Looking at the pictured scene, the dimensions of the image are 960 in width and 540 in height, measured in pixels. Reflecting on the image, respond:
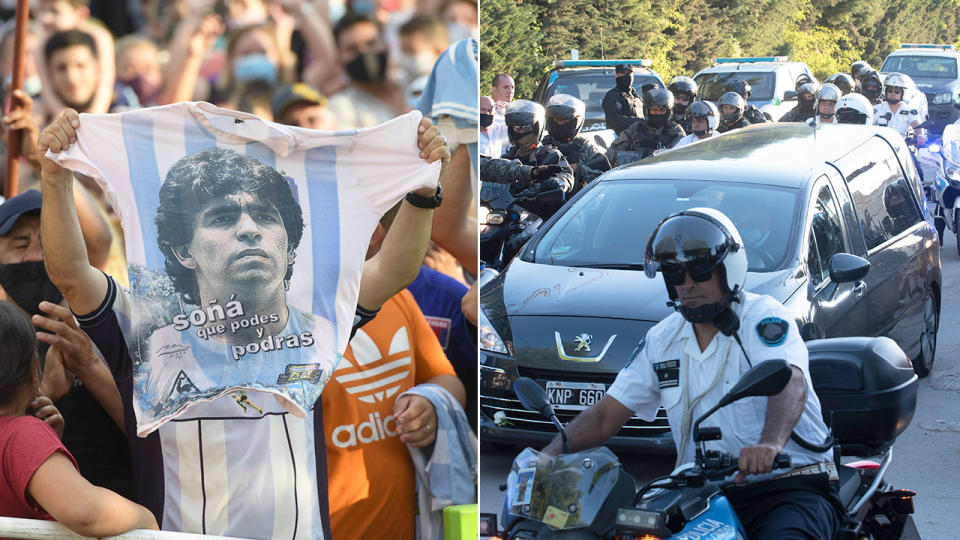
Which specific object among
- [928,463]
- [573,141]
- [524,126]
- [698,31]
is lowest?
[928,463]

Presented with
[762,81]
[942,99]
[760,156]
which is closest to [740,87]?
[762,81]

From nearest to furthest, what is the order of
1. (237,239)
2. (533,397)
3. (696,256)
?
(533,397)
(237,239)
(696,256)

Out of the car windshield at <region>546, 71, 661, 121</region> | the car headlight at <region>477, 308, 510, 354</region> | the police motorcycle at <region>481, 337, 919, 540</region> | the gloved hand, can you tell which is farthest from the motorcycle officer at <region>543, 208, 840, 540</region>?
the car windshield at <region>546, 71, 661, 121</region>

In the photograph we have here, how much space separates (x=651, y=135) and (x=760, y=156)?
5443 mm

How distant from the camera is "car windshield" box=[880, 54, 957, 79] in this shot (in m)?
23.6

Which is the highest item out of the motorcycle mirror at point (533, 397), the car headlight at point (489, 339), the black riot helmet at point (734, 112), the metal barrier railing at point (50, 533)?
the black riot helmet at point (734, 112)

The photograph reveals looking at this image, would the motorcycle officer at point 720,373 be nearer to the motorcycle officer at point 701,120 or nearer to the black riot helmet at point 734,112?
the motorcycle officer at point 701,120

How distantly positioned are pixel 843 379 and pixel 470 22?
67.7 inches

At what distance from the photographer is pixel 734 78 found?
19.2m

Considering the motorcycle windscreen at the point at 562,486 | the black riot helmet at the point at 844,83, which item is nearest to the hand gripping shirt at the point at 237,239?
the motorcycle windscreen at the point at 562,486

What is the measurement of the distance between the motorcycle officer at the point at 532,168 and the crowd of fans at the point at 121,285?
3604 millimetres

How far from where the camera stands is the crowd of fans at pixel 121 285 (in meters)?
2.66

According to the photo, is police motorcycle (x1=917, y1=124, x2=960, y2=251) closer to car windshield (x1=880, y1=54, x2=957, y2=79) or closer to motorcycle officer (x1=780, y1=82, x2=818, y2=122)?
motorcycle officer (x1=780, y1=82, x2=818, y2=122)

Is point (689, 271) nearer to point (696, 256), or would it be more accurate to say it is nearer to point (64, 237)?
point (696, 256)
